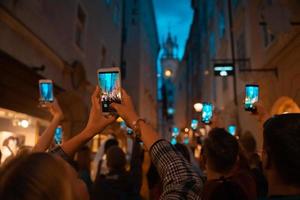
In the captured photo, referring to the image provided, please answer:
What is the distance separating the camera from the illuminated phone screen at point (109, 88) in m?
1.89

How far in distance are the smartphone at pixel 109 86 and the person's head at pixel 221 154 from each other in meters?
1.13

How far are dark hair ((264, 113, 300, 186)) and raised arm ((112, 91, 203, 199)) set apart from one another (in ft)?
1.51

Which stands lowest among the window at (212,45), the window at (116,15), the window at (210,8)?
the window at (212,45)

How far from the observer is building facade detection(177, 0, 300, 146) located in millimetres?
→ 9289

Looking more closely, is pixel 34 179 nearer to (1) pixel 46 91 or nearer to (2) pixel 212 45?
(1) pixel 46 91

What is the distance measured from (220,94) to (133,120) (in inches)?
812

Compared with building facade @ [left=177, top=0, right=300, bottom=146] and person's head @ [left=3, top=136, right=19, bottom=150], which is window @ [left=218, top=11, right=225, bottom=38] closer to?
building facade @ [left=177, top=0, right=300, bottom=146]

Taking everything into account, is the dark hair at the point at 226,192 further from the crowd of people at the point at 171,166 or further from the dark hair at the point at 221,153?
the dark hair at the point at 221,153

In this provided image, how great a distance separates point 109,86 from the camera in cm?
197

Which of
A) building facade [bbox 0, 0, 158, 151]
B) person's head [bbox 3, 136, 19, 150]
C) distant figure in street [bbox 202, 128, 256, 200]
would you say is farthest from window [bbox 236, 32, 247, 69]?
Answer: distant figure in street [bbox 202, 128, 256, 200]

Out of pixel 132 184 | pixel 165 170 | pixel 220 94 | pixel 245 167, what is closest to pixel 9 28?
pixel 132 184

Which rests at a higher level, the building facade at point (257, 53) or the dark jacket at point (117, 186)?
the building facade at point (257, 53)

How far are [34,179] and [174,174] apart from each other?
651 millimetres

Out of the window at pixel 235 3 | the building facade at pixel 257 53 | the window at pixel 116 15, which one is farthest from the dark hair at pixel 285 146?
the window at pixel 116 15
